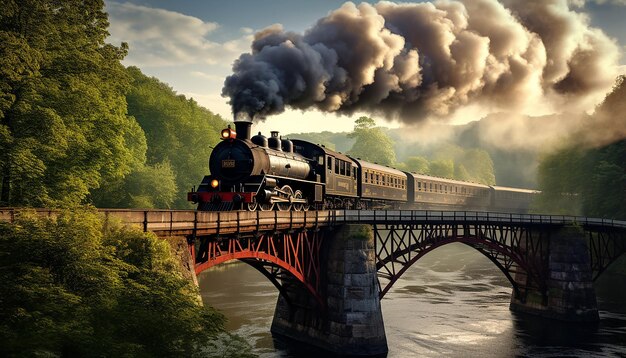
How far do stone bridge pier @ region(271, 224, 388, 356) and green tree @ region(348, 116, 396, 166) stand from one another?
2781 inches

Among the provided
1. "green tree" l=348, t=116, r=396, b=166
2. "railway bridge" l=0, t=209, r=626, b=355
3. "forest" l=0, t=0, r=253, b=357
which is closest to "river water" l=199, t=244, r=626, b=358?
"railway bridge" l=0, t=209, r=626, b=355

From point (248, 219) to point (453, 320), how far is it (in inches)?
819

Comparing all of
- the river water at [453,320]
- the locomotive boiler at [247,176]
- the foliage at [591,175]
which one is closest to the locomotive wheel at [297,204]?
the locomotive boiler at [247,176]

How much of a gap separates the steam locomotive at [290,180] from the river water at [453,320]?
827 cm

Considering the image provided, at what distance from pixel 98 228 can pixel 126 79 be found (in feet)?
54.8

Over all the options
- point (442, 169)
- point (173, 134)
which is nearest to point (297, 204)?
point (173, 134)

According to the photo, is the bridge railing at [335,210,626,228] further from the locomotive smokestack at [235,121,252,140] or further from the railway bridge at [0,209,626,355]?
the locomotive smokestack at [235,121,252,140]

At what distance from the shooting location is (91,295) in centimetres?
963

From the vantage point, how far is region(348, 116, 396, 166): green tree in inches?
3816

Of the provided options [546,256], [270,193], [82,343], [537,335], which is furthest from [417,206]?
[82,343]

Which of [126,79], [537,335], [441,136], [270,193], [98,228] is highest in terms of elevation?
[441,136]

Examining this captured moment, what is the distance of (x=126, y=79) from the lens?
26.2 meters

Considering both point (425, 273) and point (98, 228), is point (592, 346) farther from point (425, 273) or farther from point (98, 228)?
point (98, 228)

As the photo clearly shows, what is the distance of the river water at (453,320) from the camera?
27.1 metres
